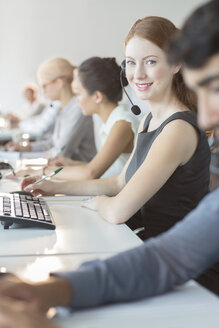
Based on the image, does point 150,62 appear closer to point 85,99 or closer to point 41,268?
point 41,268

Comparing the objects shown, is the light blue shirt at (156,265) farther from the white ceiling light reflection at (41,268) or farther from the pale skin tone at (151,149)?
the pale skin tone at (151,149)

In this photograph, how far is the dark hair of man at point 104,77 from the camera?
254cm

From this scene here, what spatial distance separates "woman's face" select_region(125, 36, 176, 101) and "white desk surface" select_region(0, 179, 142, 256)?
47 centimetres

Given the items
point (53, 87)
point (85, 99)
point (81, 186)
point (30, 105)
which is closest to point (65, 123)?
point (53, 87)

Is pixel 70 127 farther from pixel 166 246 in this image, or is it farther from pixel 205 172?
pixel 166 246

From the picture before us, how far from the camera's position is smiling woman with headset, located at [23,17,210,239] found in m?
1.37

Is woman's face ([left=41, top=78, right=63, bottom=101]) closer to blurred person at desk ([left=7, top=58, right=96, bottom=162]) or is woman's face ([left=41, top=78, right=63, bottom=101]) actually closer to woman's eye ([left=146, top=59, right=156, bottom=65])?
blurred person at desk ([left=7, top=58, right=96, bottom=162])

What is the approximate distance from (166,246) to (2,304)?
29 cm

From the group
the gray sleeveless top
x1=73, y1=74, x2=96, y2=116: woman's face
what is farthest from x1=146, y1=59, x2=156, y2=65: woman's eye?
x1=73, y1=74, x2=96, y2=116: woman's face

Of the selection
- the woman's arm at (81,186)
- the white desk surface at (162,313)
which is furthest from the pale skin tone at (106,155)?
the white desk surface at (162,313)

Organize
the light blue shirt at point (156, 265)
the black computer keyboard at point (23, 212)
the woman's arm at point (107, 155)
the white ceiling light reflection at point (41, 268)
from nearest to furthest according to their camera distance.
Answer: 1. the light blue shirt at point (156, 265)
2. the white ceiling light reflection at point (41, 268)
3. the black computer keyboard at point (23, 212)
4. the woman's arm at point (107, 155)

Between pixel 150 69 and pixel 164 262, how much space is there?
95cm

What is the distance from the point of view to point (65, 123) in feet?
11.1

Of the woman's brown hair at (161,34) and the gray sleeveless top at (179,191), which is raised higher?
the woman's brown hair at (161,34)
